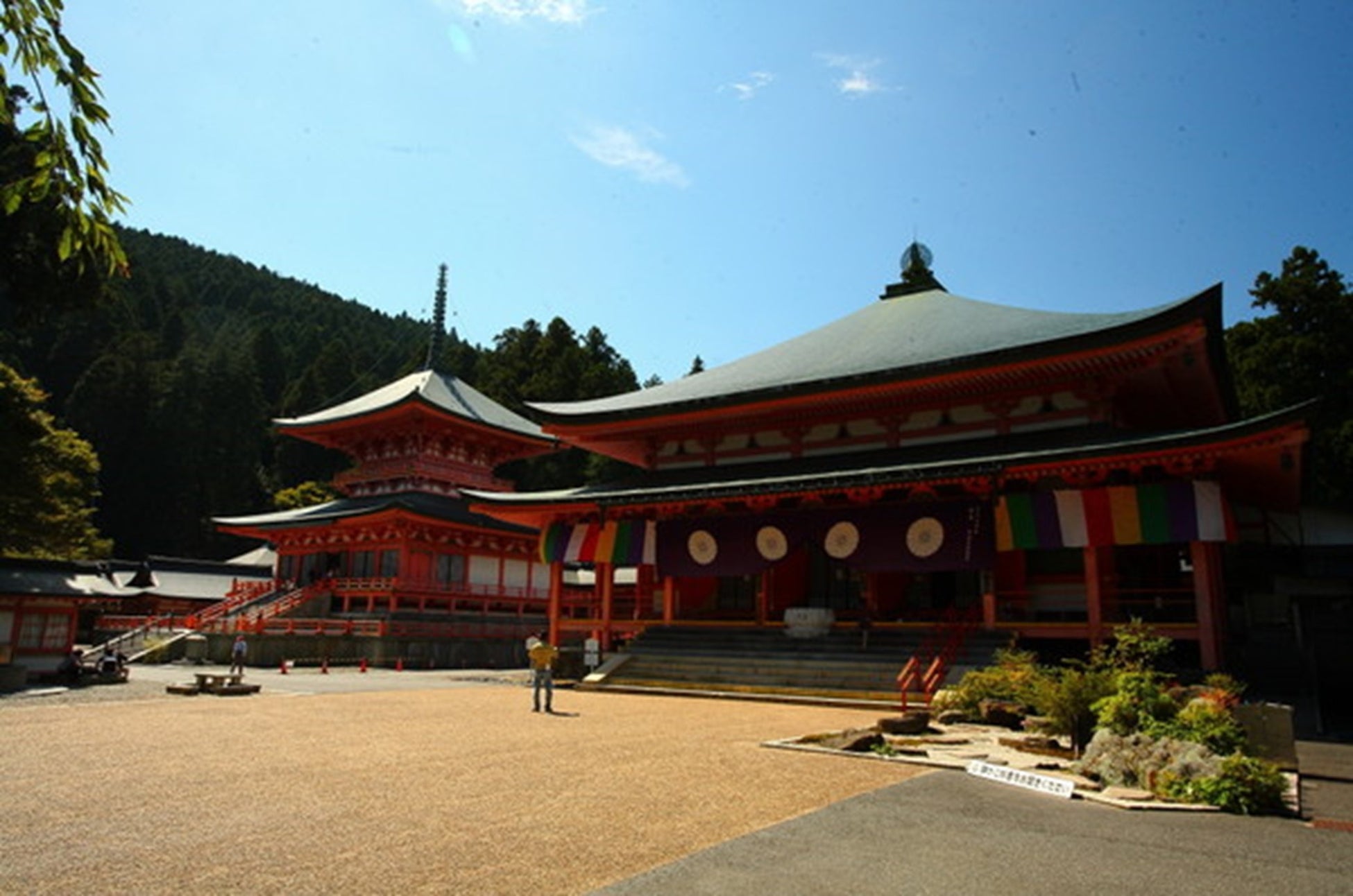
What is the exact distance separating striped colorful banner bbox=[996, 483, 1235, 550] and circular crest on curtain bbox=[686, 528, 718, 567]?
722 cm

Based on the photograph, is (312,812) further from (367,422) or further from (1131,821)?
(367,422)

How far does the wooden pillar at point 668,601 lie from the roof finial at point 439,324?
25.4 metres

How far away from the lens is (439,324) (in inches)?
1829

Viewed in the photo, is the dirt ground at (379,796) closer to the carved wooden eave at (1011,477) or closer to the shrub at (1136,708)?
the shrub at (1136,708)

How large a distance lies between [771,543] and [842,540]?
198 centimetres

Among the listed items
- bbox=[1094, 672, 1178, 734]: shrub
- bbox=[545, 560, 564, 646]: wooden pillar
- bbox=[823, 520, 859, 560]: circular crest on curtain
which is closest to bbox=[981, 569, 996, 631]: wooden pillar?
bbox=[823, 520, 859, 560]: circular crest on curtain

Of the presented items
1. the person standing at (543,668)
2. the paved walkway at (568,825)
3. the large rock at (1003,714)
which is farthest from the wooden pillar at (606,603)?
the paved walkway at (568,825)

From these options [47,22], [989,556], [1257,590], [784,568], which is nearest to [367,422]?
[784,568]

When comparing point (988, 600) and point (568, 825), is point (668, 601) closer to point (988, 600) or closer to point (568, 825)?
point (988, 600)

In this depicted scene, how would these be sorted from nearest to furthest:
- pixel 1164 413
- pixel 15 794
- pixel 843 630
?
pixel 15 794
pixel 843 630
pixel 1164 413

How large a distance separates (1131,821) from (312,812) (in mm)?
6455

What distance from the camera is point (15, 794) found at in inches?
279

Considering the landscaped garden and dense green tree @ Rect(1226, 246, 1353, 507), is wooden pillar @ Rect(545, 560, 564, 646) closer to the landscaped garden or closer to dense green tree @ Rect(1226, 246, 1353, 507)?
the landscaped garden

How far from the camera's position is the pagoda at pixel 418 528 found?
33406mm
